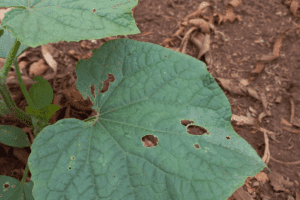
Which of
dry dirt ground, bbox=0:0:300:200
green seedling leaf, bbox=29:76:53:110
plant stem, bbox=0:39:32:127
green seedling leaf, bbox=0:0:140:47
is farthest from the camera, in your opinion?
dry dirt ground, bbox=0:0:300:200

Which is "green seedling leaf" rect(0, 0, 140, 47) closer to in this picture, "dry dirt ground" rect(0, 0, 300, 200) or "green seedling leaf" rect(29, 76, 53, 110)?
"green seedling leaf" rect(29, 76, 53, 110)

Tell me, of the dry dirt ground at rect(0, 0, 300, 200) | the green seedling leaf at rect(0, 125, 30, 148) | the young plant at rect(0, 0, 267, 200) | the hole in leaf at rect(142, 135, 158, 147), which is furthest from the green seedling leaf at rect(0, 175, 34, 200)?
the hole in leaf at rect(142, 135, 158, 147)

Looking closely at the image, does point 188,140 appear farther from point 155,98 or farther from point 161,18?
point 161,18

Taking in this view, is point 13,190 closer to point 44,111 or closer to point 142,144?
point 44,111

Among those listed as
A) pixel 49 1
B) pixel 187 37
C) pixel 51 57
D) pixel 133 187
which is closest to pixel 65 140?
pixel 133 187

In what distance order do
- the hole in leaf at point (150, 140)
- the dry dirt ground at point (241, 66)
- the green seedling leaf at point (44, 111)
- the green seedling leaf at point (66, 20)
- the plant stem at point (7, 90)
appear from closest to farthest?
the green seedling leaf at point (66, 20) → the plant stem at point (7, 90) → the green seedling leaf at point (44, 111) → the hole in leaf at point (150, 140) → the dry dirt ground at point (241, 66)

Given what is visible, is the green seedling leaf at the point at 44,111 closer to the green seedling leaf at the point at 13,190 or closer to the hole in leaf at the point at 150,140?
the green seedling leaf at the point at 13,190

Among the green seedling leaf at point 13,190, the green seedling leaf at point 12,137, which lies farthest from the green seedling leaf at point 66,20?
the green seedling leaf at point 13,190
